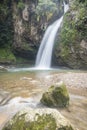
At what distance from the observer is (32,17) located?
25.3m

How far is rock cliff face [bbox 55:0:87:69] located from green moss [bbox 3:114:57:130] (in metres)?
16.6

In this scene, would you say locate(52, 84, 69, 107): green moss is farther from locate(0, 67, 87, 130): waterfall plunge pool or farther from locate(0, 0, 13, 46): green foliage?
locate(0, 0, 13, 46): green foliage

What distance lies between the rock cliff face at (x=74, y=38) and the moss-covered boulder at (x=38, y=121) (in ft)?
54.2

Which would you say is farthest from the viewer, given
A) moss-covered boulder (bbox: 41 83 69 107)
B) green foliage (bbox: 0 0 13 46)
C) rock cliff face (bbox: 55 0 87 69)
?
green foliage (bbox: 0 0 13 46)

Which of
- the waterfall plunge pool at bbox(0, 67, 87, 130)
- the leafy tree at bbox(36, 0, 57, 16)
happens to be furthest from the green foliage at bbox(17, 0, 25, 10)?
the waterfall plunge pool at bbox(0, 67, 87, 130)

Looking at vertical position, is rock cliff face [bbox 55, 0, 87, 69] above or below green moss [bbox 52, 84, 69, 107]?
above

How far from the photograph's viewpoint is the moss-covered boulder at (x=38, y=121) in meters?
4.55

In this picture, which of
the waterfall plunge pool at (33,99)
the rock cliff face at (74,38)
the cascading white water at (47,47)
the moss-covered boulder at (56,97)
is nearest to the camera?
the waterfall plunge pool at (33,99)

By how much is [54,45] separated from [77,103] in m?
15.7

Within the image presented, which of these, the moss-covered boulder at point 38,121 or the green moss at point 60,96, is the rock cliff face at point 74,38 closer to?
the green moss at point 60,96

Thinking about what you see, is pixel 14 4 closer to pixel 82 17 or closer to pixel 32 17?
pixel 32 17

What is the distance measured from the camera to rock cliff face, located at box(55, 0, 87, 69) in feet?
68.7

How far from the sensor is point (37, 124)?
457 centimetres

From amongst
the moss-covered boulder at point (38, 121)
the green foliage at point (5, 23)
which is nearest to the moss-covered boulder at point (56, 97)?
the moss-covered boulder at point (38, 121)
